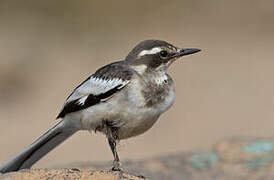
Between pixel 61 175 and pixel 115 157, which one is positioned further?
pixel 115 157

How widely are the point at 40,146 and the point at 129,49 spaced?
30.1ft

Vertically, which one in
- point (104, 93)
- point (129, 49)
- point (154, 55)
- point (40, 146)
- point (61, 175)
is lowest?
point (61, 175)

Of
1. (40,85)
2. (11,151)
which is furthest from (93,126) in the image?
(40,85)

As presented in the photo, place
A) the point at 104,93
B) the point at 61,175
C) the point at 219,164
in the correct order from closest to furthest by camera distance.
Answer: the point at 61,175 → the point at 104,93 → the point at 219,164

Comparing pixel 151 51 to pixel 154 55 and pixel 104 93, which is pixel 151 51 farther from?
→ pixel 104 93

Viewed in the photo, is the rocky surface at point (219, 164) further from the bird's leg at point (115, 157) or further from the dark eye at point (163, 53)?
the dark eye at point (163, 53)

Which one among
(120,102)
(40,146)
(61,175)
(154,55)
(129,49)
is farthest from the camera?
(129,49)

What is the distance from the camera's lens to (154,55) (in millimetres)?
6047

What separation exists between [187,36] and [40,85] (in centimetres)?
369

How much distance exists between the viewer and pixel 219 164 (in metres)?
7.20

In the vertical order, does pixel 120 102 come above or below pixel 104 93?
below

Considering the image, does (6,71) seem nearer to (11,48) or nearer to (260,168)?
(11,48)

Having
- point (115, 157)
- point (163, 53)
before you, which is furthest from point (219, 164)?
point (115, 157)

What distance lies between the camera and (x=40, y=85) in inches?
560
